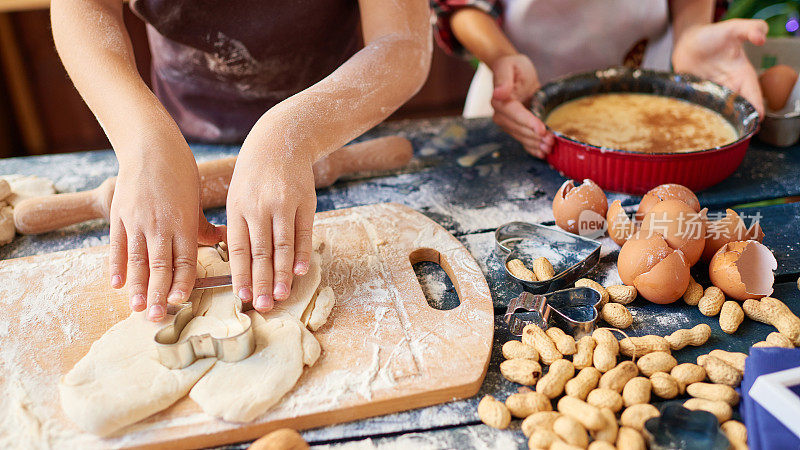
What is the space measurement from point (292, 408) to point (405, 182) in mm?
857

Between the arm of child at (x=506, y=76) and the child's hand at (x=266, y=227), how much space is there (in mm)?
792

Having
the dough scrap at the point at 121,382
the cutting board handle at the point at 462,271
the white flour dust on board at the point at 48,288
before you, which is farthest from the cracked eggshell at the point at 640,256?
the white flour dust on board at the point at 48,288

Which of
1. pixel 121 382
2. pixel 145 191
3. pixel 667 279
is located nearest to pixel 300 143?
pixel 145 191

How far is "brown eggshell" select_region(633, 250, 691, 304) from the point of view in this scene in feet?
3.51

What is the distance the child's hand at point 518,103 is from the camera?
1571 millimetres

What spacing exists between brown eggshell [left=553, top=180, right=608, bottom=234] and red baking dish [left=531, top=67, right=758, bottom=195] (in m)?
0.14

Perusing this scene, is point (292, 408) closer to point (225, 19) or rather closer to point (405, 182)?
point (405, 182)

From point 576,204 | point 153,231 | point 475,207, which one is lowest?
point 475,207

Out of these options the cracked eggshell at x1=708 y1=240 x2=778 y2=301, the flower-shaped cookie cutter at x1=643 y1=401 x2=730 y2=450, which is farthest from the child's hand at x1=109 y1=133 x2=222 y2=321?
the cracked eggshell at x1=708 y1=240 x2=778 y2=301

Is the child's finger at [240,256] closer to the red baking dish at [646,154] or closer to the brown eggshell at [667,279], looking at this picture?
the brown eggshell at [667,279]

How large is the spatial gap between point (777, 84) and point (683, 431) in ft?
4.30

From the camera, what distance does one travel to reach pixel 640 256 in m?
1.11

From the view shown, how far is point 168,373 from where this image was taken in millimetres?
929

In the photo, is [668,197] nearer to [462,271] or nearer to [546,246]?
[546,246]
